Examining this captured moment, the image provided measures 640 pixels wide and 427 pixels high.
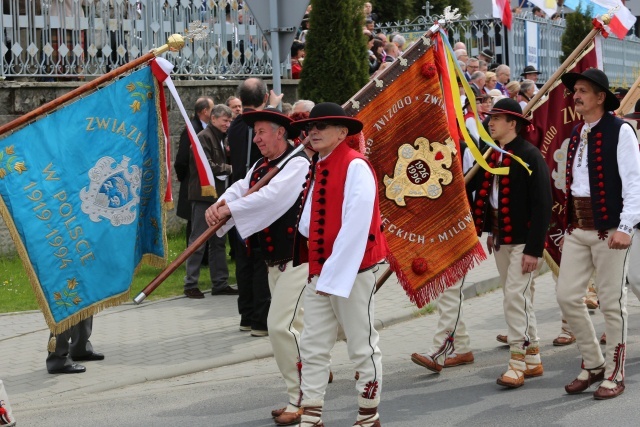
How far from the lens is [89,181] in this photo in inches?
305

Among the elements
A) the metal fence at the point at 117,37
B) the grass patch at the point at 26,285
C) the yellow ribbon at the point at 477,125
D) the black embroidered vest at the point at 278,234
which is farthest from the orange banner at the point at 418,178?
the metal fence at the point at 117,37

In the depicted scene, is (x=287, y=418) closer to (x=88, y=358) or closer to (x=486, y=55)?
(x=88, y=358)

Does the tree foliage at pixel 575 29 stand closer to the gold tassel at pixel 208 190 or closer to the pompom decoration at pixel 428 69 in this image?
the pompom decoration at pixel 428 69

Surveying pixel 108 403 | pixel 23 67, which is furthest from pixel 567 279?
pixel 23 67

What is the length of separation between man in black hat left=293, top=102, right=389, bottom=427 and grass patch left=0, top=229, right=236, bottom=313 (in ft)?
15.0

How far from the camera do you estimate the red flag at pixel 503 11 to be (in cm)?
1864

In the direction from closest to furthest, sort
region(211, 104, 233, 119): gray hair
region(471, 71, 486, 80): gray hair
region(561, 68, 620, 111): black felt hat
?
region(561, 68, 620, 111): black felt hat
region(211, 104, 233, 119): gray hair
region(471, 71, 486, 80): gray hair

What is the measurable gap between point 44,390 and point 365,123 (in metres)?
2.94

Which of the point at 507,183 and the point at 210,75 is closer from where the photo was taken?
the point at 507,183

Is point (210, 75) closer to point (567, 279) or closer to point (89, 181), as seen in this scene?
point (89, 181)

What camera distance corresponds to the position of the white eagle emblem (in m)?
7.76

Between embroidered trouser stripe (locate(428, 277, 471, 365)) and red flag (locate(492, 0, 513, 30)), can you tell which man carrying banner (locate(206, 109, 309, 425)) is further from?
red flag (locate(492, 0, 513, 30))

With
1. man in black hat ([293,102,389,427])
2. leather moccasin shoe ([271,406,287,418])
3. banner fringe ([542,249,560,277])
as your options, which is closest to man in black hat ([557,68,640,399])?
banner fringe ([542,249,560,277])

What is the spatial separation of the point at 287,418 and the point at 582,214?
2362 mm
